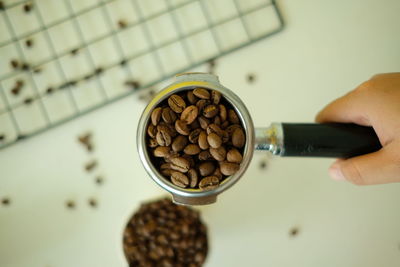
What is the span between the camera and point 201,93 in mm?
363

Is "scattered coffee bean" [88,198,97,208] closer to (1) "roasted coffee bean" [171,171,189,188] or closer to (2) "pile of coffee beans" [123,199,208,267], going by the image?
(2) "pile of coffee beans" [123,199,208,267]

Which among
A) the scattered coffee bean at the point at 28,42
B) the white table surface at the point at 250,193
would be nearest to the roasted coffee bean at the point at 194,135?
the white table surface at the point at 250,193

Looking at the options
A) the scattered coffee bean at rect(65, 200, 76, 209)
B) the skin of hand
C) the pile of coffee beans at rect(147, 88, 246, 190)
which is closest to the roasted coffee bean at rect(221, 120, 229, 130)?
the pile of coffee beans at rect(147, 88, 246, 190)

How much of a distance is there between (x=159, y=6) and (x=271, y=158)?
0.38 m

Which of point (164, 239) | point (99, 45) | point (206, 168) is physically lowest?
point (164, 239)

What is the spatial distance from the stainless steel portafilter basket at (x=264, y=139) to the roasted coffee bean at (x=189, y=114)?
3 cm

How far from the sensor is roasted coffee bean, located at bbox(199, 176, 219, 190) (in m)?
0.34

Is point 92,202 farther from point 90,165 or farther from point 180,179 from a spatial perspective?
point 180,179

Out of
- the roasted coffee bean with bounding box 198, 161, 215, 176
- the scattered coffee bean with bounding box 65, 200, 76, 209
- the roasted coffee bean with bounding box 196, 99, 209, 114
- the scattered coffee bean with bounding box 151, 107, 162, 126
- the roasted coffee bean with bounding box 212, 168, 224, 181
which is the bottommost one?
the roasted coffee bean with bounding box 212, 168, 224, 181

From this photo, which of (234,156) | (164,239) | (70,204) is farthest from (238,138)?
(70,204)

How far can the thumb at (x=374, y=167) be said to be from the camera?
0.46m

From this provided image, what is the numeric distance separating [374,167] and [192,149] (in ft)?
0.87

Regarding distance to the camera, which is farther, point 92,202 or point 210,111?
point 92,202

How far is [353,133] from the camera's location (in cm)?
46
